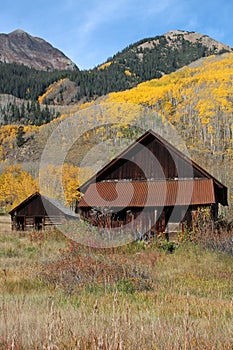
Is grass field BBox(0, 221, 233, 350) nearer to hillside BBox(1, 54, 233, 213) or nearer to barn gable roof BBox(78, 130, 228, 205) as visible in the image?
barn gable roof BBox(78, 130, 228, 205)

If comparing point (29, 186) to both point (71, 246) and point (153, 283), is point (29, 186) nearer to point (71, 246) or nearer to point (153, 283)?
point (71, 246)

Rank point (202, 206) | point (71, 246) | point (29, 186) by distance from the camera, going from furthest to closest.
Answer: point (29, 186) < point (202, 206) < point (71, 246)

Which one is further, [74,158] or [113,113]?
[113,113]

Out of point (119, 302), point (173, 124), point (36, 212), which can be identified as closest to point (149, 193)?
point (119, 302)

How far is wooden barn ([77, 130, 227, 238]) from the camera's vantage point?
23.6 meters

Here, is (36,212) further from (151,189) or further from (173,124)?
(173,124)

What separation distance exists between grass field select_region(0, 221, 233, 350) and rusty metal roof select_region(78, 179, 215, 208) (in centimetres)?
719

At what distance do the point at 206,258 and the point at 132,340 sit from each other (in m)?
10.8

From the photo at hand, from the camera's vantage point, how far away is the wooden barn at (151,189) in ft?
77.6

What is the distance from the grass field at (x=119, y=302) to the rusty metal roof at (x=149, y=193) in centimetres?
719

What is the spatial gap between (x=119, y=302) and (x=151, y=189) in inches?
692

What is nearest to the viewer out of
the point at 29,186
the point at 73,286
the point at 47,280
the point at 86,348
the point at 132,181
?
the point at 86,348

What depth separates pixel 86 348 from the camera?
13.2 ft

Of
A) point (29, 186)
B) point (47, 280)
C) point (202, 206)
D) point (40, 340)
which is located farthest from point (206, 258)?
point (29, 186)
